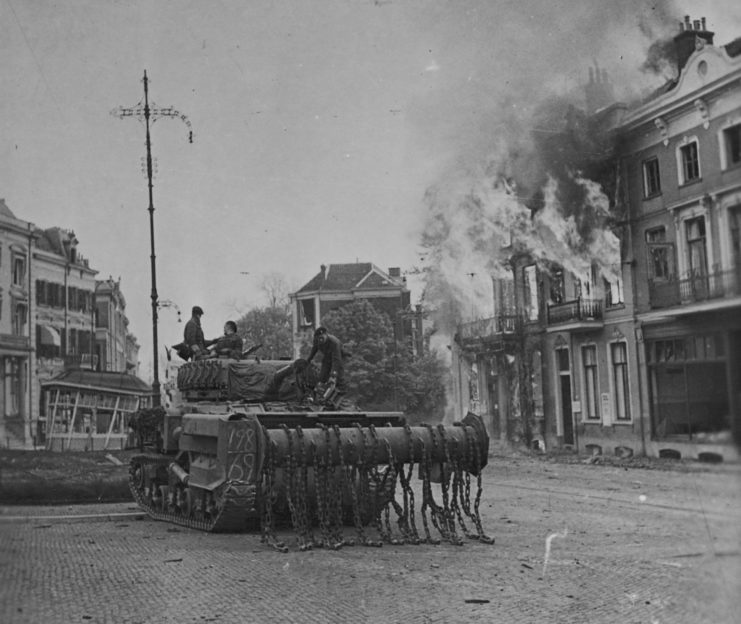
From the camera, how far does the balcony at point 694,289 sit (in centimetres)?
204

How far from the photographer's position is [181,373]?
12.2 metres

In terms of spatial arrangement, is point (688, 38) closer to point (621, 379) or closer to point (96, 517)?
point (621, 379)

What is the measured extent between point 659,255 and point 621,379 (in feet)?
3.87

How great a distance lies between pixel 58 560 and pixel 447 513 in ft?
12.9

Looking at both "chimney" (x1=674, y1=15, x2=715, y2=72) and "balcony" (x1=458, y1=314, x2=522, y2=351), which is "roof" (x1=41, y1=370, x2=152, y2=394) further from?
"chimney" (x1=674, y1=15, x2=715, y2=72)

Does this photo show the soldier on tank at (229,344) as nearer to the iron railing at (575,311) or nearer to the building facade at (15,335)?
the iron railing at (575,311)

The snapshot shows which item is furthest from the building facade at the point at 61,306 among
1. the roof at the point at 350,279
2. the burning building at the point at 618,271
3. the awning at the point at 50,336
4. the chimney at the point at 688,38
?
the roof at the point at 350,279

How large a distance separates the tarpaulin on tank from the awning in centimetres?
721

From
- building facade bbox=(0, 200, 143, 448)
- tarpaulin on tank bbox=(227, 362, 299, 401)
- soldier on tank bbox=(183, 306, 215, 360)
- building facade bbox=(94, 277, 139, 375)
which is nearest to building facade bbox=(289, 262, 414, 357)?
building facade bbox=(94, 277, 139, 375)

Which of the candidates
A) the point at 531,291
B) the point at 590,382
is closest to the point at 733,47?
the point at 590,382

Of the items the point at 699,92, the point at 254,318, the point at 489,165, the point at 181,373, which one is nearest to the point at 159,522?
the point at 181,373

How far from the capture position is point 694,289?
7.51 feet

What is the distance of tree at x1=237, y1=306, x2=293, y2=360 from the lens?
31.6 feet

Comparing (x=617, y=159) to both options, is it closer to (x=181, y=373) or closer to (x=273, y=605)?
(x=273, y=605)
